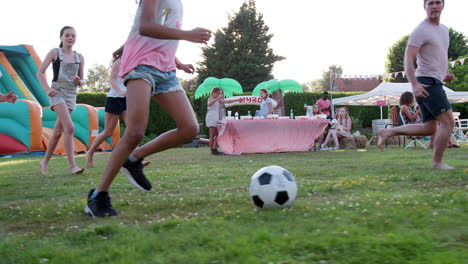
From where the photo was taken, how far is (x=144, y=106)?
11.1 ft

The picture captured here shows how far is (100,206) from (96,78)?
8452 centimetres

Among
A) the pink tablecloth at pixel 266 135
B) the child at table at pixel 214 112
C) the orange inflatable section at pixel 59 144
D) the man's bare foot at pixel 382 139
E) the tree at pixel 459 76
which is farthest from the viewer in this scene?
the tree at pixel 459 76

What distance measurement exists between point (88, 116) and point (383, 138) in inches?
533

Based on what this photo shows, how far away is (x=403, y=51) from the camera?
146ft

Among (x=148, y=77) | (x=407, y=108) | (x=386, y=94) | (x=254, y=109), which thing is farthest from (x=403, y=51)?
(x=148, y=77)

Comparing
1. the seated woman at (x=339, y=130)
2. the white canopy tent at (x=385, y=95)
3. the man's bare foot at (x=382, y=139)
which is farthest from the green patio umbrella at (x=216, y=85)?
the man's bare foot at (x=382, y=139)

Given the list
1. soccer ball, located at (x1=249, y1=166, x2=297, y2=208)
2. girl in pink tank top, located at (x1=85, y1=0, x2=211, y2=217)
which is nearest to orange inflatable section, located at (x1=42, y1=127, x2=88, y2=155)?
girl in pink tank top, located at (x1=85, y1=0, x2=211, y2=217)

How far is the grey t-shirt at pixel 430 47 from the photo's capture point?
579 centimetres

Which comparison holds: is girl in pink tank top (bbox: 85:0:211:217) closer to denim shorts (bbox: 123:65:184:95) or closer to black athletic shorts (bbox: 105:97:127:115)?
denim shorts (bbox: 123:65:184:95)

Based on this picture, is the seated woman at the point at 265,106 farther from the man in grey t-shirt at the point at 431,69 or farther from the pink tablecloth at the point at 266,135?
the man in grey t-shirt at the point at 431,69

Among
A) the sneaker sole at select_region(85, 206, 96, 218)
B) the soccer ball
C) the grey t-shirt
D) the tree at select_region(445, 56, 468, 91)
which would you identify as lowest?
the sneaker sole at select_region(85, 206, 96, 218)

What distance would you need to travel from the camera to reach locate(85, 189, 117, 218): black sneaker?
3352 mm

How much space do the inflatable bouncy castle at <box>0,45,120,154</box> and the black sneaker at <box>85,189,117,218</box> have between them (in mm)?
12199

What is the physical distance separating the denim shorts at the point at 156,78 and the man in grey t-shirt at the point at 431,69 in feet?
11.2
